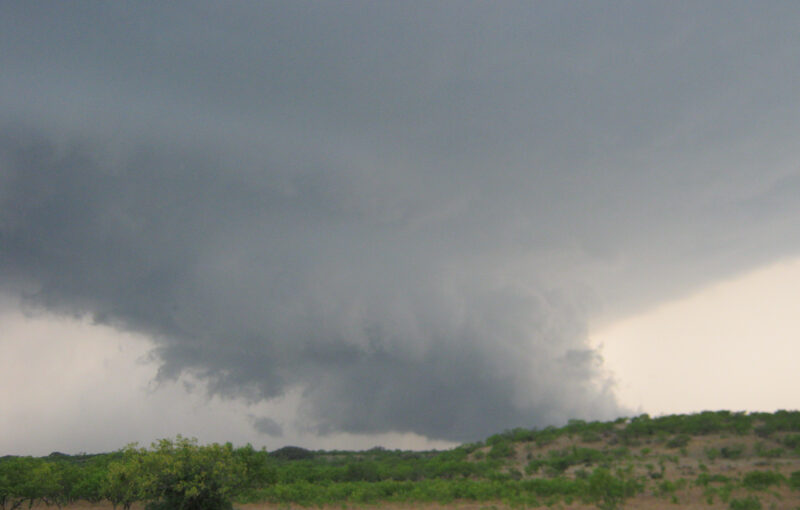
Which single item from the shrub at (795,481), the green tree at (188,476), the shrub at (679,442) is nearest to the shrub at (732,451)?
the shrub at (679,442)

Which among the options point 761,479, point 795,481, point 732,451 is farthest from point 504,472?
point 795,481

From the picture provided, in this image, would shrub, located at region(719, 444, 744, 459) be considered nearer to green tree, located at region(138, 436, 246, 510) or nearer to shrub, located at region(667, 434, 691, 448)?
shrub, located at region(667, 434, 691, 448)

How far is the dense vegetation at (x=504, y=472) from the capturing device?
37.7m

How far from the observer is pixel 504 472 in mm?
75875

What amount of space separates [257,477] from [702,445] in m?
59.1

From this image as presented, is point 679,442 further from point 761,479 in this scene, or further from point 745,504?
point 745,504

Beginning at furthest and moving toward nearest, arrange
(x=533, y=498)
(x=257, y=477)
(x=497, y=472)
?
(x=497, y=472) < (x=533, y=498) < (x=257, y=477)

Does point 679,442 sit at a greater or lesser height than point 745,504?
greater

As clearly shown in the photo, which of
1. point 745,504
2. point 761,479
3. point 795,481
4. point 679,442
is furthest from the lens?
point 679,442

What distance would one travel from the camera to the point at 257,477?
41156mm

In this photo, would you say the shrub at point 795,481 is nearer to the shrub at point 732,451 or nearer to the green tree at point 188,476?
the shrub at point 732,451

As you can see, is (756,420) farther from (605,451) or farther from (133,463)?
(133,463)

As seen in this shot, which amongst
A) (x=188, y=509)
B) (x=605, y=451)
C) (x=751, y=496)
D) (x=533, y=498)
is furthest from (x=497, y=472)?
(x=188, y=509)

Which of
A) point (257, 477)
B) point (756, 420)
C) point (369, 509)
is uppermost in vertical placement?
point (756, 420)
